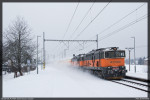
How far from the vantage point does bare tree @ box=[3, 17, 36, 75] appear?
29.8 m

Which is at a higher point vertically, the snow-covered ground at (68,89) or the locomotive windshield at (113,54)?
the locomotive windshield at (113,54)

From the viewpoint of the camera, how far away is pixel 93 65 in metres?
22.8

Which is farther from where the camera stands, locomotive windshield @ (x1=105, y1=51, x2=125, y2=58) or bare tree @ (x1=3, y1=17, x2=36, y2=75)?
bare tree @ (x1=3, y1=17, x2=36, y2=75)

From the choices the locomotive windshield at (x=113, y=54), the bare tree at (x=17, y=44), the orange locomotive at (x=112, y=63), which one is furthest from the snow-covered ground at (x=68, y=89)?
the bare tree at (x=17, y=44)

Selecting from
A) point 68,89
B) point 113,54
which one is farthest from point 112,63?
point 68,89

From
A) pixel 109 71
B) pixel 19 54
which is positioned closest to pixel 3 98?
pixel 109 71

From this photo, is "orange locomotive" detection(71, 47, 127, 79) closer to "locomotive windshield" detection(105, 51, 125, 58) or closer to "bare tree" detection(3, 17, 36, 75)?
"locomotive windshield" detection(105, 51, 125, 58)

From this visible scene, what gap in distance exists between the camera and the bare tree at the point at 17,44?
1175 inches

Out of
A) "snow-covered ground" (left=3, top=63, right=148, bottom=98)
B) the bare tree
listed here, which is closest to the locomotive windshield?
"snow-covered ground" (left=3, top=63, right=148, bottom=98)

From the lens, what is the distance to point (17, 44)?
98.0ft

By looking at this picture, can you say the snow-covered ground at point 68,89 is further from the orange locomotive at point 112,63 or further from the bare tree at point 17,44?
the bare tree at point 17,44

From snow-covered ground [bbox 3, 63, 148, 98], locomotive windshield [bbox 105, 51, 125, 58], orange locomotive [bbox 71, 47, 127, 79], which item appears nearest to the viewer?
snow-covered ground [bbox 3, 63, 148, 98]

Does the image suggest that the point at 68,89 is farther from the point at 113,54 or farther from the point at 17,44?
the point at 17,44

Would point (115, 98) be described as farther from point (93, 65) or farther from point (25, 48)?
point (25, 48)
